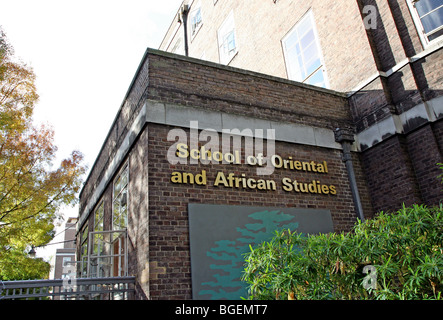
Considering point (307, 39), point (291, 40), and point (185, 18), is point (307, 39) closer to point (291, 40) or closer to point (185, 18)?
point (291, 40)

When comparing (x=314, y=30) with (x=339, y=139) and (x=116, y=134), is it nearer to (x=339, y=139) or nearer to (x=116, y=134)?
(x=339, y=139)

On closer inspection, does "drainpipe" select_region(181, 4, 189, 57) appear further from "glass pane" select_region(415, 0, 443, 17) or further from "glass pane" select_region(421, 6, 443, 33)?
"glass pane" select_region(421, 6, 443, 33)

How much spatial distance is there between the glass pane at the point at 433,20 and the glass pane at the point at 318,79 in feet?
10.4

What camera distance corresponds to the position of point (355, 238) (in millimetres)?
4699

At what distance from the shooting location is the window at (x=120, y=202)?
8722 mm

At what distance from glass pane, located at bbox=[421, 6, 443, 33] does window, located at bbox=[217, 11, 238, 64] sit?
29.2 feet

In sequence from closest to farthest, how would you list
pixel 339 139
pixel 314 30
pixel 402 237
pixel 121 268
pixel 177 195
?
pixel 402 237 < pixel 177 195 < pixel 121 268 < pixel 339 139 < pixel 314 30

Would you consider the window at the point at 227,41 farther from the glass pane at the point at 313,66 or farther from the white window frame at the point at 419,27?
the white window frame at the point at 419,27

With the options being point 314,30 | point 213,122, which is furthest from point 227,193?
point 314,30

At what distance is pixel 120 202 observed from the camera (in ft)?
30.0

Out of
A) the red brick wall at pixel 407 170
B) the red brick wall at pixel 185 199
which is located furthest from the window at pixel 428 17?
the red brick wall at pixel 185 199

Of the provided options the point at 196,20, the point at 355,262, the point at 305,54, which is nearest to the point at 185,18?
the point at 196,20

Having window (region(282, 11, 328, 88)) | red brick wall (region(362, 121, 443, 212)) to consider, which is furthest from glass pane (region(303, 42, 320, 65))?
red brick wall (region(362, 121, 443, 212))

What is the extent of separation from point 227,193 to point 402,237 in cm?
374
